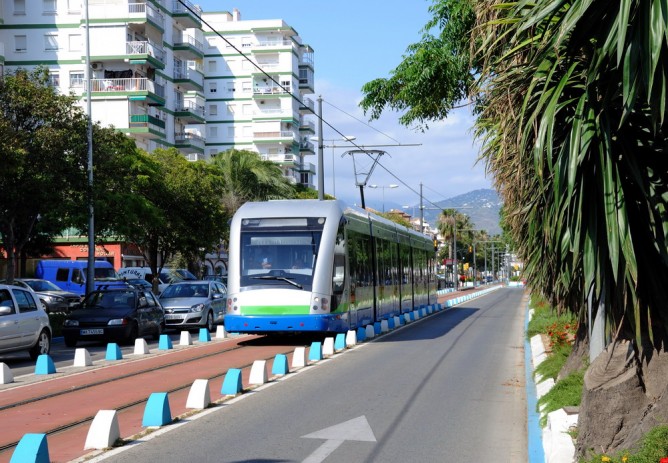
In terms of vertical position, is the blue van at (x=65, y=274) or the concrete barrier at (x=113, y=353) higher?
the blue van at (x=65, y=274)

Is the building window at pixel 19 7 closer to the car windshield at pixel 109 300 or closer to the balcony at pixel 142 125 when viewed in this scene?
the balcony at pixel 142 125

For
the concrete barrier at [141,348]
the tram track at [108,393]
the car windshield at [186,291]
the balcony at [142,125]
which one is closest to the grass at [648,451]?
the tram track at [108,393]

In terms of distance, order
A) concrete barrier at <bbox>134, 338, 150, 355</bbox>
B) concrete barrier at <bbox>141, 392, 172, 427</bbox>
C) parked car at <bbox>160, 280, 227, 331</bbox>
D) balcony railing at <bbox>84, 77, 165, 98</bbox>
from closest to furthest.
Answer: concrete barrier at <bbox>141, 392, 172, 427</bbox>, concrete barrier at <bbox>134, 338, 150, 355</bbox>, parked car at <bbox>160, 280, 227, 331</bbox>, balcony railing at <bbox>84, 77, 165, 98</bbox>

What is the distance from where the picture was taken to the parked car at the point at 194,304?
2800 cm

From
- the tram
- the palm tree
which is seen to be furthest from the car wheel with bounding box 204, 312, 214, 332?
the palm tree

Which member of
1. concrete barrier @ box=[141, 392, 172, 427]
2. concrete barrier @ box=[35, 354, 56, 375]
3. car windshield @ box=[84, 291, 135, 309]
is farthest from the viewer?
car windshield @ box=[84, 291, 135, 309]

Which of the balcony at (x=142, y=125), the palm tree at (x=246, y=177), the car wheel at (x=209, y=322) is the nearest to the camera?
the car wheel at (x=209, y=322)

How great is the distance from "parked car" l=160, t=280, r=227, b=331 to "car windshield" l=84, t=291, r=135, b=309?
12.5ft

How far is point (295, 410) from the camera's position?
11469 mm

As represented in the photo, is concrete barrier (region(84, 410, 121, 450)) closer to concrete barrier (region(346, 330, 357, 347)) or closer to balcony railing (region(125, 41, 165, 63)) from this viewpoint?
concrete barrier (region(346, 330, 357, 347))

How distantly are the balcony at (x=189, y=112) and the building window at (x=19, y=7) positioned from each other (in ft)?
45.8

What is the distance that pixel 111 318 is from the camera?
2281 centimetres

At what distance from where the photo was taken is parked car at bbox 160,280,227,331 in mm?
28000

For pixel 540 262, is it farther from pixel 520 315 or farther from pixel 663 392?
pixel 520 315
